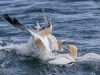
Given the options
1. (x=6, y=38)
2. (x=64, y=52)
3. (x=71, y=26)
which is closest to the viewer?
(x=64, y=52)

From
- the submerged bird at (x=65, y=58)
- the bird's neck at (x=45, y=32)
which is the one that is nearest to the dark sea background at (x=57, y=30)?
the submerged bird at (x=65, y=58)

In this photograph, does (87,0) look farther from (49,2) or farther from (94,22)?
(94,22)

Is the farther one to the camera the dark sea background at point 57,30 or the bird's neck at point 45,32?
the bird's neck at point 45,32

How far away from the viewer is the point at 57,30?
47.6ft

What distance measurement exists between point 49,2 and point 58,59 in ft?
25.5

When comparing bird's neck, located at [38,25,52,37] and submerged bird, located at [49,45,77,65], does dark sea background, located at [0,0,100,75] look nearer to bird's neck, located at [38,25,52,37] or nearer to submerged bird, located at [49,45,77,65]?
submerged bird, located at [49,45,77,65]

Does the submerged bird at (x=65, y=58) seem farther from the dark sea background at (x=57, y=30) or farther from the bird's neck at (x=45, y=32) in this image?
the bird's neck at (x=45, y=32)

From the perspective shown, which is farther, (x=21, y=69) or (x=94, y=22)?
(x=94, y=22)

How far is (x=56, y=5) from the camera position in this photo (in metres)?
18.1

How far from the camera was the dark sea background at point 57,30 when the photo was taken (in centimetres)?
1088

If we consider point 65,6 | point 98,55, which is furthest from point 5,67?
point 65,6

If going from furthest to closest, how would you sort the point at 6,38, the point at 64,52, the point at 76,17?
the point at 76,17 → the point at 6,38 → the point at 64,52

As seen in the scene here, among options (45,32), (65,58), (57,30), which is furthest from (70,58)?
(57,30)

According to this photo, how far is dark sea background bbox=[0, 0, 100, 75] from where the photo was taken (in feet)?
35.7
